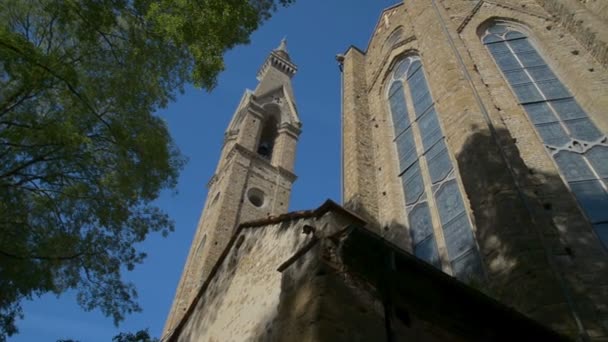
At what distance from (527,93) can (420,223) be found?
11.0 ft

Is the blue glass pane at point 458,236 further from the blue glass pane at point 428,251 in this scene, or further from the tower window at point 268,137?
the tower window at point 268,137

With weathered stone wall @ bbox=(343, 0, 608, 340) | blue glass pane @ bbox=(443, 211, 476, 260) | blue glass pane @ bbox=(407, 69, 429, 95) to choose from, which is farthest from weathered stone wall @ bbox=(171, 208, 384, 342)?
blue glass pane @ bbox=(407, 69, 429, 95)

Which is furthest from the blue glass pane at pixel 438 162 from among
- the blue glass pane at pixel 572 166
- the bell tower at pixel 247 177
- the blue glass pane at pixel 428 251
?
the bell tower at pixel 247 177

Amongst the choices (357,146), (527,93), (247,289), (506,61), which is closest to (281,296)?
(247,289)

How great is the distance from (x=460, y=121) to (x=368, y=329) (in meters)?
4.89

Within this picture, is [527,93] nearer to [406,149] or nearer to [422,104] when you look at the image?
→ [422,104]

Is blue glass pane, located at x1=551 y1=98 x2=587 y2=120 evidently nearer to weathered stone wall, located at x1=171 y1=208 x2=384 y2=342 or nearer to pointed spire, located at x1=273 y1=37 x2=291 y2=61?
weathered stone wall, located at x1=171 y1=208 x2=384 y2=342

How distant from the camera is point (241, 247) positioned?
6.65 m

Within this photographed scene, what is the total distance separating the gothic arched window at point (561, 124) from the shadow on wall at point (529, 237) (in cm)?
27

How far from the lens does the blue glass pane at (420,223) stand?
26.6ft

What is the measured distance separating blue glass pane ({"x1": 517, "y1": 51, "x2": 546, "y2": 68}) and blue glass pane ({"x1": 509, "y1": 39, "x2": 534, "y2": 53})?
6.5 inches

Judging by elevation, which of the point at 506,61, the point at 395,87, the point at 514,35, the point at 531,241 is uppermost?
the point at 395,87

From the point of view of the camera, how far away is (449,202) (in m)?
7.99

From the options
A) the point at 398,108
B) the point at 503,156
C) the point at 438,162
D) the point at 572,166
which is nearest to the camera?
the point at 503,156
